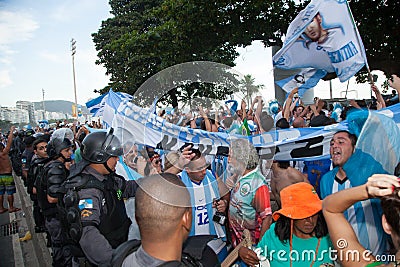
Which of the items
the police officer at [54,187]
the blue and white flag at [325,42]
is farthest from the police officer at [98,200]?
the blue and white flag at [325,42]

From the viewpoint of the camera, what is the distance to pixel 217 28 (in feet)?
45.8

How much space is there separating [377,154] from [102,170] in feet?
6.48

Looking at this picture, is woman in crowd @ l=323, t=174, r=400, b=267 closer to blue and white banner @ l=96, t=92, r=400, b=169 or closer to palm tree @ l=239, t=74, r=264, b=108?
palm tree @ l=239, t=74, r=264, b=108

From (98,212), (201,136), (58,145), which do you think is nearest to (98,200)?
(98,212)

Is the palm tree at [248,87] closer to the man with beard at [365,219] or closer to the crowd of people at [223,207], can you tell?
the crowd of people at [223,207]

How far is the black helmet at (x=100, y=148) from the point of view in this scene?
290 centimetres

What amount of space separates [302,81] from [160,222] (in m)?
4.67

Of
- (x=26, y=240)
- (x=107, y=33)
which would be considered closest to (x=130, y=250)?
(x=26, y=240)

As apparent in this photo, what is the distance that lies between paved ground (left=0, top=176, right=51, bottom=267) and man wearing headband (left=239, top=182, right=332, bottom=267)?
4464mm

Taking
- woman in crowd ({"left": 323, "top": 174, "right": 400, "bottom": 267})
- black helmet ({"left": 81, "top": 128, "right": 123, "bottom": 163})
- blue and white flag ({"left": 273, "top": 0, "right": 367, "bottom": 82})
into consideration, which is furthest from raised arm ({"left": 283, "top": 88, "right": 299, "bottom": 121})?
woman in crowd ({"left": 323, "top": 174, "right": 400, "bottom": 267})

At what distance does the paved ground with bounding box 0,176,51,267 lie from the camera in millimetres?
5799

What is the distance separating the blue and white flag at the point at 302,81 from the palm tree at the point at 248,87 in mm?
3610

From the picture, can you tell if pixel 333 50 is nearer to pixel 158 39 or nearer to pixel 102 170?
pixel 102 170

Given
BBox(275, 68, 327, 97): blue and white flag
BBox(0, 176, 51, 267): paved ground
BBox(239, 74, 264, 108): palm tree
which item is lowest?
BBox(0, 176, 51, 267): paved ground
